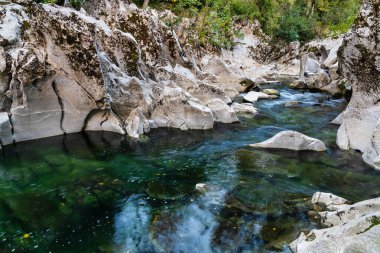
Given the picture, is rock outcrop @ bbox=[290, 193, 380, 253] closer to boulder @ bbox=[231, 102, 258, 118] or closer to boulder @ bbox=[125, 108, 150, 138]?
boulder @ bbox=[125, 108, 150, 138]

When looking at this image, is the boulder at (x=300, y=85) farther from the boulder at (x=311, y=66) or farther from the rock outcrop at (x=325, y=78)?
the boulder at (x=311, y=66)

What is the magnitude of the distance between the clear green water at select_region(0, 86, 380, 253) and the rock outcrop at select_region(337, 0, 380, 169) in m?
0.61

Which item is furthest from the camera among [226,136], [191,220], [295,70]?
[295,70]

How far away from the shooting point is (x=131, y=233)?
6184 mm

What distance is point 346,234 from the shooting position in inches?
190

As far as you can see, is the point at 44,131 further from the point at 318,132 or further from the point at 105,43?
the point at 318,132

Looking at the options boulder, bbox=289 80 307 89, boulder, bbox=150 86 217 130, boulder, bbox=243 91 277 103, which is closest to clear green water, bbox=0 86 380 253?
boulder, bbox=150 86 217 130

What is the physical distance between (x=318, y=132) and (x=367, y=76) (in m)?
2.89

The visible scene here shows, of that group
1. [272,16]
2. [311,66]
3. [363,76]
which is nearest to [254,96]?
[311,66]

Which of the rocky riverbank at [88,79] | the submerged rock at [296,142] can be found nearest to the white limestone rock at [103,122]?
the rocky riverbank at [88,79]

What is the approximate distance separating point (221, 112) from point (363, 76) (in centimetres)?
543

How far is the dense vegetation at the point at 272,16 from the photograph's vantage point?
30859 mm

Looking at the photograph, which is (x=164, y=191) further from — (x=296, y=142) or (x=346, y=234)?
(x=296, y=142)

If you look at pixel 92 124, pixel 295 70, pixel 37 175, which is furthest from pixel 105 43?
pixel 295 70
